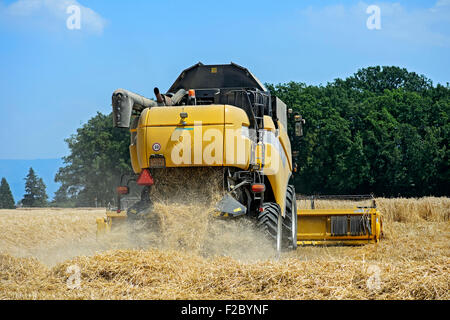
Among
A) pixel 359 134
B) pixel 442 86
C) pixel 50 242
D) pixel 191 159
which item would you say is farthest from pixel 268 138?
pixel 442 86

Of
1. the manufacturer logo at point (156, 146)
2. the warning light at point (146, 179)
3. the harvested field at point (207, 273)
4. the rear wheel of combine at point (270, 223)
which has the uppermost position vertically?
the manufacturer logo at point (156, 146)

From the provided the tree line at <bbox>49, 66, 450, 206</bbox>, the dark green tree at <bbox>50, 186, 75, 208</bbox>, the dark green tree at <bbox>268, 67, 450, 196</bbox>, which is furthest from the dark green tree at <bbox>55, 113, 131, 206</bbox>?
the dark green tree at <bbox>268, 67, 450, 196</bbox>

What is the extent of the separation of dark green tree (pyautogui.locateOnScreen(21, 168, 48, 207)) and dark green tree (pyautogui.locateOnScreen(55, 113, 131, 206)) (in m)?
17.9

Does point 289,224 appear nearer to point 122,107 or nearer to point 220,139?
point 220,139

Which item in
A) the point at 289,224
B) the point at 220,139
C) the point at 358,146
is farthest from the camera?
the point at 358,146

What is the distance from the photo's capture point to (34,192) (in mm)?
84438

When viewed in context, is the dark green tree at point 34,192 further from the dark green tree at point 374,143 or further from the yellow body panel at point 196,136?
the yellow body panel at point 196,136

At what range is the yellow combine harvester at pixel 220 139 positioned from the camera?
321 inches

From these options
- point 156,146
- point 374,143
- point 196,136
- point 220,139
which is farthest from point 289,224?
point 374,143

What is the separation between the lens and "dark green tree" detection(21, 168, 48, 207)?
82.2m

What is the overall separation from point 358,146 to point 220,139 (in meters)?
43.9

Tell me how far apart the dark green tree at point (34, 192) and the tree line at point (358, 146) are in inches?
877

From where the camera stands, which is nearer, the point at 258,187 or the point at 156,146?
the point at 156,146

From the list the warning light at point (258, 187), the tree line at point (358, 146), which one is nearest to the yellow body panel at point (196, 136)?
the warning light at point (258, 187)
